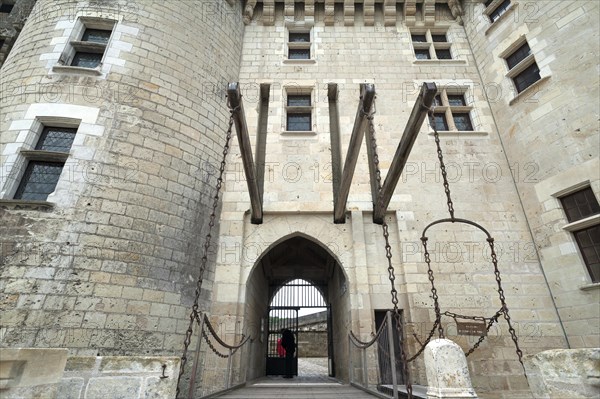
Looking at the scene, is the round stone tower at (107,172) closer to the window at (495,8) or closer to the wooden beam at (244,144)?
the wooden beam at (244,144)

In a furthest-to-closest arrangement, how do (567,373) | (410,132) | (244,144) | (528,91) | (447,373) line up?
(528,91), (244,144), (410,132), (447,373), (567,373)

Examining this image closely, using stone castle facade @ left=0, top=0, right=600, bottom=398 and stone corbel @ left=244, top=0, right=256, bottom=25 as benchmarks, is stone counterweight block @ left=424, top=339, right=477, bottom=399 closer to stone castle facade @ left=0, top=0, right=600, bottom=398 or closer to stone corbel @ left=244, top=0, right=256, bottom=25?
stone castle facade @ left=0, top=0, right=600, bottom=398

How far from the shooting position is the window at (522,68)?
6.99m

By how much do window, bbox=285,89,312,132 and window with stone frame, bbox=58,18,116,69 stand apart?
409 cm

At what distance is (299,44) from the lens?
346 inches

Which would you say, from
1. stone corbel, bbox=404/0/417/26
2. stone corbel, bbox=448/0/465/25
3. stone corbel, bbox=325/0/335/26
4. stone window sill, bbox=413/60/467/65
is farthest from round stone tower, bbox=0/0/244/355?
stone corbel, bbox=448/0/465/25

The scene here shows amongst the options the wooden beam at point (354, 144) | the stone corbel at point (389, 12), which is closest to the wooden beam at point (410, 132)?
the wooden beam at point (354, 144)

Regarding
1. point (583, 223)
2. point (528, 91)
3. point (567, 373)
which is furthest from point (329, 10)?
point (567, 373)

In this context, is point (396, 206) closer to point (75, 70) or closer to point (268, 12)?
point (75, 70)

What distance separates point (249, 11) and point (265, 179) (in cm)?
551

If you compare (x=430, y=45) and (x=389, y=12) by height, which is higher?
(x=389, y=12)

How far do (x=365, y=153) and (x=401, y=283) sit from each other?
294 cm

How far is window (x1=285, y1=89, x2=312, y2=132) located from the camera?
7.83m

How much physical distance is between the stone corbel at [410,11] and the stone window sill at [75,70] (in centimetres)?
829
